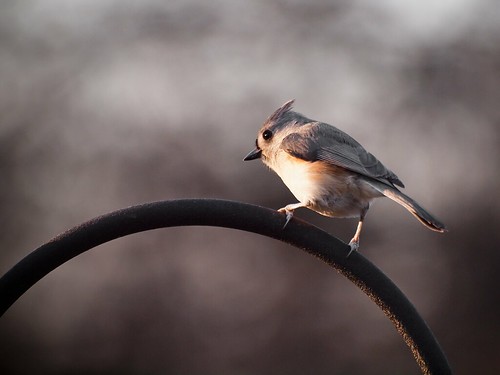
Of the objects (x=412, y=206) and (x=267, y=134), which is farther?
(x=267, y=134)

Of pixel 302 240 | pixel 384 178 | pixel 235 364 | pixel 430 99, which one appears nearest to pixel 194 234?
pixel 235 364

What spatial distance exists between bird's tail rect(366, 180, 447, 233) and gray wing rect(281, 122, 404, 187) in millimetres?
64

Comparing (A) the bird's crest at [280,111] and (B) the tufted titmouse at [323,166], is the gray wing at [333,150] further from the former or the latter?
(A) the bird's crest at [280,111]

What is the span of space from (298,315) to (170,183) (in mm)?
2310

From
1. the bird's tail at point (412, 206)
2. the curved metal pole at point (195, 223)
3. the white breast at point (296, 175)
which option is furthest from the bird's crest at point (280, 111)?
the curved metal pole at point (195, 223)

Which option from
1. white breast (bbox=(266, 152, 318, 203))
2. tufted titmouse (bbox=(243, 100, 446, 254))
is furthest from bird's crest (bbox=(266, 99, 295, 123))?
white breast (bbox=(266, 152, 318, 203))

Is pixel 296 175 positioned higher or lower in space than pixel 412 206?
higher

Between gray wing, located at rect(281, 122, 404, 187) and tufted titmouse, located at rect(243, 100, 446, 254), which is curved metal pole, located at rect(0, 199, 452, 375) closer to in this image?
tufted titmouse, located at rect(243, 100, 446, 254)

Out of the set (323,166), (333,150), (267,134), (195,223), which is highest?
(267,134)

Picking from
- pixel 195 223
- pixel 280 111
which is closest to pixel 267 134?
pixel 280 111

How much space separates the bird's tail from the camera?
2635 mm

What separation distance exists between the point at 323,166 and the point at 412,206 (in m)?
0.61

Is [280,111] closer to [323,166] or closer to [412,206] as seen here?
[323,166]

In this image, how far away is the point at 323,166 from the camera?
330 cm
